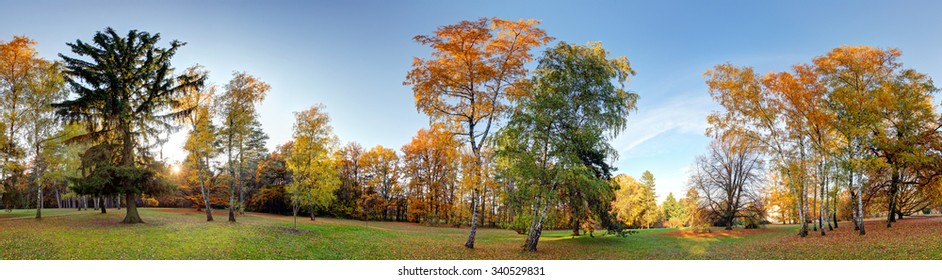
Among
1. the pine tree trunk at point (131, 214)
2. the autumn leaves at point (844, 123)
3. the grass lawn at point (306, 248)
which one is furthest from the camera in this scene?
the pine tree trunk at point (131, 214)

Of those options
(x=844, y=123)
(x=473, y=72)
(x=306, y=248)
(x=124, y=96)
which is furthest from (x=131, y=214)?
(x=844, y=123)

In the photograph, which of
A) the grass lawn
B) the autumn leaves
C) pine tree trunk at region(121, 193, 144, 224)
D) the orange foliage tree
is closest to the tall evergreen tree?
pine tree trunk at region(121, 193, 144, 224)

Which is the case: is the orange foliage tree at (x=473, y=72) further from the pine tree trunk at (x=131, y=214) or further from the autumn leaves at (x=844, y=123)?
the pine tree trunk at (x=131, y=214)

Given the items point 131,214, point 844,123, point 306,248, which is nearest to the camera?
point 306,248

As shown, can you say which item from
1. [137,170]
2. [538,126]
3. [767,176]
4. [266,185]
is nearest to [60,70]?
[137,170]

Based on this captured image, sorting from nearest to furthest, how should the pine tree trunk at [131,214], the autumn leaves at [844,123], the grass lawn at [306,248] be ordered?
the grass lawn at [306,248], the autumn leaves at [844,123], the pine tree trunk at [131,214]

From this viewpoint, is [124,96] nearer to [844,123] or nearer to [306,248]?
[306,248]

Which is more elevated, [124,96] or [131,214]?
[124,96]

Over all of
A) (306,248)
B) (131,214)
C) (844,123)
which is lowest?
(306,248)

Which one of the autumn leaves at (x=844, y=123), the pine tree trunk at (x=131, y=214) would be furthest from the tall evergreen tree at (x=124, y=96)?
the autumn leaves at (x=844, y=123)

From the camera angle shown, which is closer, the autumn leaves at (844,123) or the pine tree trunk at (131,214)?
the autumn leaves at (844,123)

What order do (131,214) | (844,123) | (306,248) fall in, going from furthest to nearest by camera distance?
1. (131,214)
2. (844,123)
3. (306,248)

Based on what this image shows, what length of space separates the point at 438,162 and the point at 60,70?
1942cm
